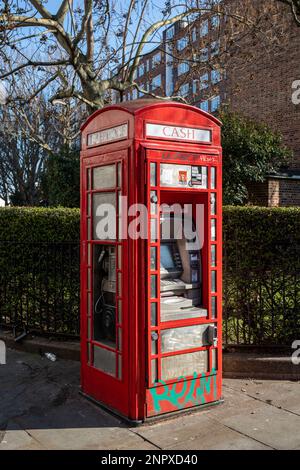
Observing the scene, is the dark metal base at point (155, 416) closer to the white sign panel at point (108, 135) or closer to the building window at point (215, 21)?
the white sign panel at point (108, 135)

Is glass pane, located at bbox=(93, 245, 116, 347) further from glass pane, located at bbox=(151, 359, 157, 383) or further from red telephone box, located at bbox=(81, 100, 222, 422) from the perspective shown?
glass pane, located at bbox=(151, 359, 157, 383)

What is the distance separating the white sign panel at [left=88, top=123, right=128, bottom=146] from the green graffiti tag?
233 cm

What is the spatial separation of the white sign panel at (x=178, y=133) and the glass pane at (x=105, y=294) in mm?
1195

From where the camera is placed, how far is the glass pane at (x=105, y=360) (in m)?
4.59

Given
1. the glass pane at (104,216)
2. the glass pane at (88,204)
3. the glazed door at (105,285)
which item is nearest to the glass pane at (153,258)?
the glazed door at (105,285)

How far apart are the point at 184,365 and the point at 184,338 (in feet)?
0.86

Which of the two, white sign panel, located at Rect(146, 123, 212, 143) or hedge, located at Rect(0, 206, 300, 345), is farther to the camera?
hedge, located at Rect(0, 206, 300, 345)

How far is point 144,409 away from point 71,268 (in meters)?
2.63

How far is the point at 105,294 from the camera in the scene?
4871mm

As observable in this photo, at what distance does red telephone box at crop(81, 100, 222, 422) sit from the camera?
432 cm

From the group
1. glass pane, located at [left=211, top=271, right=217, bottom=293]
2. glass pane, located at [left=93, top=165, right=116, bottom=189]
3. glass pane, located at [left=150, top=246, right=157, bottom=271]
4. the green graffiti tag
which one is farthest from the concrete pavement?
glass pane, located at [left=93, top=165, right=116, bottom=189]

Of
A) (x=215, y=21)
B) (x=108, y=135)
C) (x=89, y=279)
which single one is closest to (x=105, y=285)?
(x=89, y=279)

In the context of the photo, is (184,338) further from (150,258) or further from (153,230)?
(153,230)
